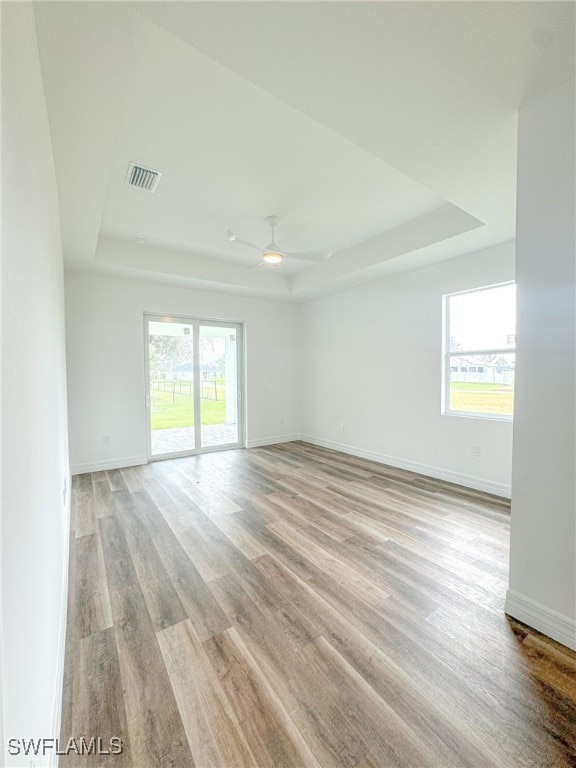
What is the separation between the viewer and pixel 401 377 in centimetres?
443

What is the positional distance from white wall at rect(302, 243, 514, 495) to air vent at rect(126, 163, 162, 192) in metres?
3.20

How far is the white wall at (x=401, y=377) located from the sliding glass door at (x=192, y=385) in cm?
152

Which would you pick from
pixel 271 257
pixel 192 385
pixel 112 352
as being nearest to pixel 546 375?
pixel 271 257

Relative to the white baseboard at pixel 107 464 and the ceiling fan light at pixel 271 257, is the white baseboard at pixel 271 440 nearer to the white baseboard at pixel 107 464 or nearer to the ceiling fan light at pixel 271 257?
the white baseboard at pixel 107 464

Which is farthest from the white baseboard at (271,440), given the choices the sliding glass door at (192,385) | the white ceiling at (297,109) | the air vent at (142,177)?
the air vent at (142,177)

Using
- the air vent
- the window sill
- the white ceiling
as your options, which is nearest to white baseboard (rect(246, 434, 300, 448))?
the window sill

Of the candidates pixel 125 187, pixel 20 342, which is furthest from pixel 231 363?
pixel 20 342

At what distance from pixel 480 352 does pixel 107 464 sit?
502 cm

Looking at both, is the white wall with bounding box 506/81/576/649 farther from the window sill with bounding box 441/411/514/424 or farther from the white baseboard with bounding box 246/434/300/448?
the white baseboard with bounding box 246/434/300/448

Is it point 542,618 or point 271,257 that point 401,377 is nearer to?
point 271,257

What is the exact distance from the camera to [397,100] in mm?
1638

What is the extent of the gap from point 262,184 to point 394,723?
3438mm

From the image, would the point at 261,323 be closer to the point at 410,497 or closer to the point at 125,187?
the point at 125,187

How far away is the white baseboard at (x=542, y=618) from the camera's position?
1581 mm
